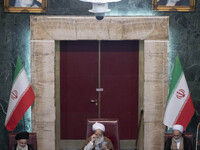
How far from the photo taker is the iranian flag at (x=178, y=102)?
20.9ft

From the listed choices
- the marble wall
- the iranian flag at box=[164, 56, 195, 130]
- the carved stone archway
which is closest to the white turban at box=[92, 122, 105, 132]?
the iranian flag at box=[164, 56, 195, 130]

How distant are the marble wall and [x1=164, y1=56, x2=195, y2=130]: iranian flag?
382 mm

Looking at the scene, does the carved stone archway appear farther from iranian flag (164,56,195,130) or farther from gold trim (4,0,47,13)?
iranian flag (164,56,195,130)

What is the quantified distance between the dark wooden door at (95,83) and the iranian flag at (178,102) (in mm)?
827

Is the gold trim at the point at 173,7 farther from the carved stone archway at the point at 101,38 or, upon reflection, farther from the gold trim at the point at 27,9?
the gold trim at the point at 27,9

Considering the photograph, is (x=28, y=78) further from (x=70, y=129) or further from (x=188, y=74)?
(x=188, y=74)

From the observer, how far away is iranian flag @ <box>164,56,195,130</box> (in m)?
6.36

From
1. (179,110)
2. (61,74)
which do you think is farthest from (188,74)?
(61,74)

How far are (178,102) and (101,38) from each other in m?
1.62

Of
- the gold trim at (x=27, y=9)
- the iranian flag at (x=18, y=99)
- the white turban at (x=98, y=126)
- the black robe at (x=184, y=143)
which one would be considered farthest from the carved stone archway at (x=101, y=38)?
the white turban at (x=98, y=126)

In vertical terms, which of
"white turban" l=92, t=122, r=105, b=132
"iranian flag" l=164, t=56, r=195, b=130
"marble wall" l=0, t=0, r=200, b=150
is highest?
"marble wall" l=0, t=0, r=200, b=150

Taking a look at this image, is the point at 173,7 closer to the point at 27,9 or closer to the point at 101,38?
the point at 101,38

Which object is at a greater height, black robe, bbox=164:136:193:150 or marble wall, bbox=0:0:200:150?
marble wall, bbox=0:0:200:150

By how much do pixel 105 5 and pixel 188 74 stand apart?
1915 mm
